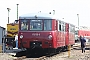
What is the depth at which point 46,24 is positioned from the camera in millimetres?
21938

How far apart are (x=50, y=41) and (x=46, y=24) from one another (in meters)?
1.32

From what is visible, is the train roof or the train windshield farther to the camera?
the train roof

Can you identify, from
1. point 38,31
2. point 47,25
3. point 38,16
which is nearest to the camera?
point 38,31

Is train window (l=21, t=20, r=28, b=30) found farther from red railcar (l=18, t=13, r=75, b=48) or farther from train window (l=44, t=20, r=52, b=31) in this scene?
train window (l=44, t=20, r=52, b=31)

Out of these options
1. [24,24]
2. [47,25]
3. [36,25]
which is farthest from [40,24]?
[24,24]

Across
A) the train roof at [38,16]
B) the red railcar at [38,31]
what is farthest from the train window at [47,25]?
the train roof at [38,16]

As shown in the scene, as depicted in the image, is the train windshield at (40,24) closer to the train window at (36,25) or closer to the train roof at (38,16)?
the train window at (36,25)

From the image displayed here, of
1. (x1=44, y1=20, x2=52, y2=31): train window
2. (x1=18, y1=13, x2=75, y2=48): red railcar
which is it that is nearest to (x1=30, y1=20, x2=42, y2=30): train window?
(x1=18, y1=13, x2=75, y2=48): red railcar

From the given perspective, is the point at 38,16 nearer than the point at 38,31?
No

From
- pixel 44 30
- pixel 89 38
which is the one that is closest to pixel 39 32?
pixel 44 30

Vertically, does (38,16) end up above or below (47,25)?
above

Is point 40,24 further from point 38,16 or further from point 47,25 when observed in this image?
point 38,16

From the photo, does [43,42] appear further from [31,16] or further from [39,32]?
[31,16]

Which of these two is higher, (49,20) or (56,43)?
(49,20)
